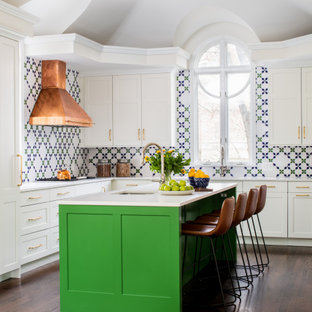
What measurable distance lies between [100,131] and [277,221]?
9.51 feet

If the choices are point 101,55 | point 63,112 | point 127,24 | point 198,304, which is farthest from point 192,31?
point 198,304

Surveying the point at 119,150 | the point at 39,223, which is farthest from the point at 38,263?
the point at 119,150

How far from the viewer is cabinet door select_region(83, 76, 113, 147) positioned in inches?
301

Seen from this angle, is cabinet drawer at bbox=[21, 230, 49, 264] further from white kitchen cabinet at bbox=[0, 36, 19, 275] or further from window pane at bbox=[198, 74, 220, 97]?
window pane at bbox=[198, 74, 220, 97]

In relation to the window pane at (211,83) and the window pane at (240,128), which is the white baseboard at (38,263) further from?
the window pane at (211,83)

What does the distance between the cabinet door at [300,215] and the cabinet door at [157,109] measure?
193 cm

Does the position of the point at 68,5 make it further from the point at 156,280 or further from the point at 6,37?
the point at 156,280

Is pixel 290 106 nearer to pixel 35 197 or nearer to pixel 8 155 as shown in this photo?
pixel 35 197

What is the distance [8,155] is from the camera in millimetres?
4961

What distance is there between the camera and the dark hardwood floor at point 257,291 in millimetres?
4184

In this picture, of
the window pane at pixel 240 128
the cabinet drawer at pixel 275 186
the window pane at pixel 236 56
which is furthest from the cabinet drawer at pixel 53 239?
the window pane at pixel 236 56

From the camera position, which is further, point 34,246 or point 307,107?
point 307,107

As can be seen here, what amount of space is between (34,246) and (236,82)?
3927 millimetres

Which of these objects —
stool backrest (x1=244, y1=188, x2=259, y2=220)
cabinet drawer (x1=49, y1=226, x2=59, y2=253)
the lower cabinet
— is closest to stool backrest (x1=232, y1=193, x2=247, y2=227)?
stool backrest (x1=244, y1=188, x2=259, y2=220)
